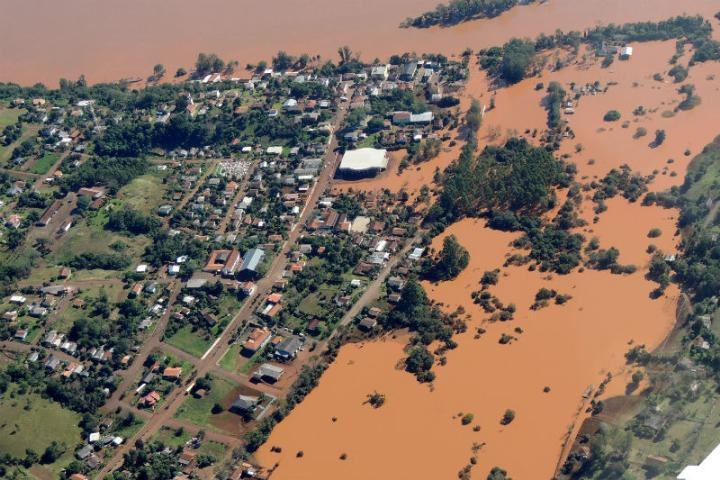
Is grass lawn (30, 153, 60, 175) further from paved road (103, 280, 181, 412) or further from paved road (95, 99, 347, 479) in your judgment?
paved road (95, 99, 347, 479)

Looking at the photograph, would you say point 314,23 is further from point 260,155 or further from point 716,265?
point 716,265

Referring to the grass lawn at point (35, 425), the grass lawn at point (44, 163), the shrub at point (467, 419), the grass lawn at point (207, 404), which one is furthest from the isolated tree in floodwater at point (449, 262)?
the grass lawn at point (44, 163)

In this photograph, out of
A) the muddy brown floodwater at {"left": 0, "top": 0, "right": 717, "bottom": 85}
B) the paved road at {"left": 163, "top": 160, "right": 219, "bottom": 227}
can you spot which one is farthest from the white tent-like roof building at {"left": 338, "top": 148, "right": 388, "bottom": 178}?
the muddy brown floodwater at {"left": 0, "top": 0, "right": 717, "bottom": 85}

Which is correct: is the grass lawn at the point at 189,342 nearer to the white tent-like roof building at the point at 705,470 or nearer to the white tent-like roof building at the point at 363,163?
the white tent-like roof building at the point at 363,163

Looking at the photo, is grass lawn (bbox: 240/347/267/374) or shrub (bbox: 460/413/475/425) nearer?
shrub (bbox: 460/413/475/425)

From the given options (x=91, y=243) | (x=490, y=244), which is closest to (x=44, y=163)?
(x=91, y=243)

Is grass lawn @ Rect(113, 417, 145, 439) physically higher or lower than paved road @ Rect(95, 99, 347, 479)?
lower

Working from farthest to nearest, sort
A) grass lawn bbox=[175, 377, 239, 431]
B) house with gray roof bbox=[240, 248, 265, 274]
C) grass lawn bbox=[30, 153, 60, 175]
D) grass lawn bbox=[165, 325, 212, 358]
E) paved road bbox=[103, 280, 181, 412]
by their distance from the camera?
grass lawn bbox=[30, 153, 60, 175] → house with gray roof bbox=[240, 248, 265, 274] → grass lawn bbox=[165, 325, 212, 358] → paved road bbox=[103, 280, 181, 412] → grass lawn bbox=[175, 377, 239, 431]
